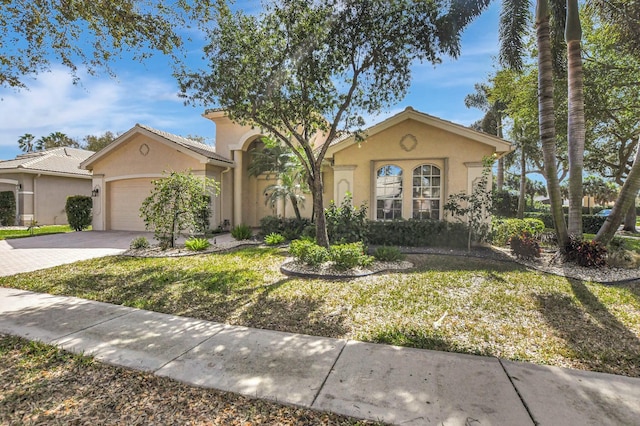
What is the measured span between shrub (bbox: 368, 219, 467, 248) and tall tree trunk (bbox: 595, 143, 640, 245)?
3.56m

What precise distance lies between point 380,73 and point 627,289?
7.22m

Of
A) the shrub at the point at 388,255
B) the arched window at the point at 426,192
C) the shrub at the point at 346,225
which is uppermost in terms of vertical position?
the arched window at the point at 426,192

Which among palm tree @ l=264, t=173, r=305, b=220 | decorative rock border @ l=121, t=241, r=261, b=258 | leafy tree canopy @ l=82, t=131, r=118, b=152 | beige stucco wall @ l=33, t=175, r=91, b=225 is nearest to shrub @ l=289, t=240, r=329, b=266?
decorative rock border @ l=121, t=241, r=261, b=258

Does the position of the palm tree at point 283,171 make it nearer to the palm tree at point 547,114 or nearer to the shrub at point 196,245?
the shrub at point 196,245

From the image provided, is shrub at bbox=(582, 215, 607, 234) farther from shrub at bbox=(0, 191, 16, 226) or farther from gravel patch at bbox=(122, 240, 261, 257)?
shrub at bbox=(0, 191, 16, 226)

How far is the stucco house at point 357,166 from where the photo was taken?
37.8 ft

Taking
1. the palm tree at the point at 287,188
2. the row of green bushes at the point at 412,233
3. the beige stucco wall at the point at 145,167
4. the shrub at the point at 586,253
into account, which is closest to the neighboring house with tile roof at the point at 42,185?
the beige stucco wall at the point at 145,167

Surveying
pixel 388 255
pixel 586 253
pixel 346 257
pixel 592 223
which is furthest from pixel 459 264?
pixel 592 223

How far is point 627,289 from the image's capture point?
6.17 m

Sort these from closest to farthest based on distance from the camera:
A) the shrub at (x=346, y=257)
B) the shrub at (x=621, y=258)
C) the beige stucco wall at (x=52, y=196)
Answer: the shrub at (x=346, y=257) → the shrub at (x=621, y=258) → the beige stucco wall at (x=52, y=196)

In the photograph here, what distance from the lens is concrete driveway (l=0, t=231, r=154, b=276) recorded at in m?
8.34

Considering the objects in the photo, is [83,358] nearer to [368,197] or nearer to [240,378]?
[240,378]

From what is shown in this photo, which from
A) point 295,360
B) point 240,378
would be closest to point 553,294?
point 295,360

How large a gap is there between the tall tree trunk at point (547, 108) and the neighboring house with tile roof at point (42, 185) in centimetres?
2383
